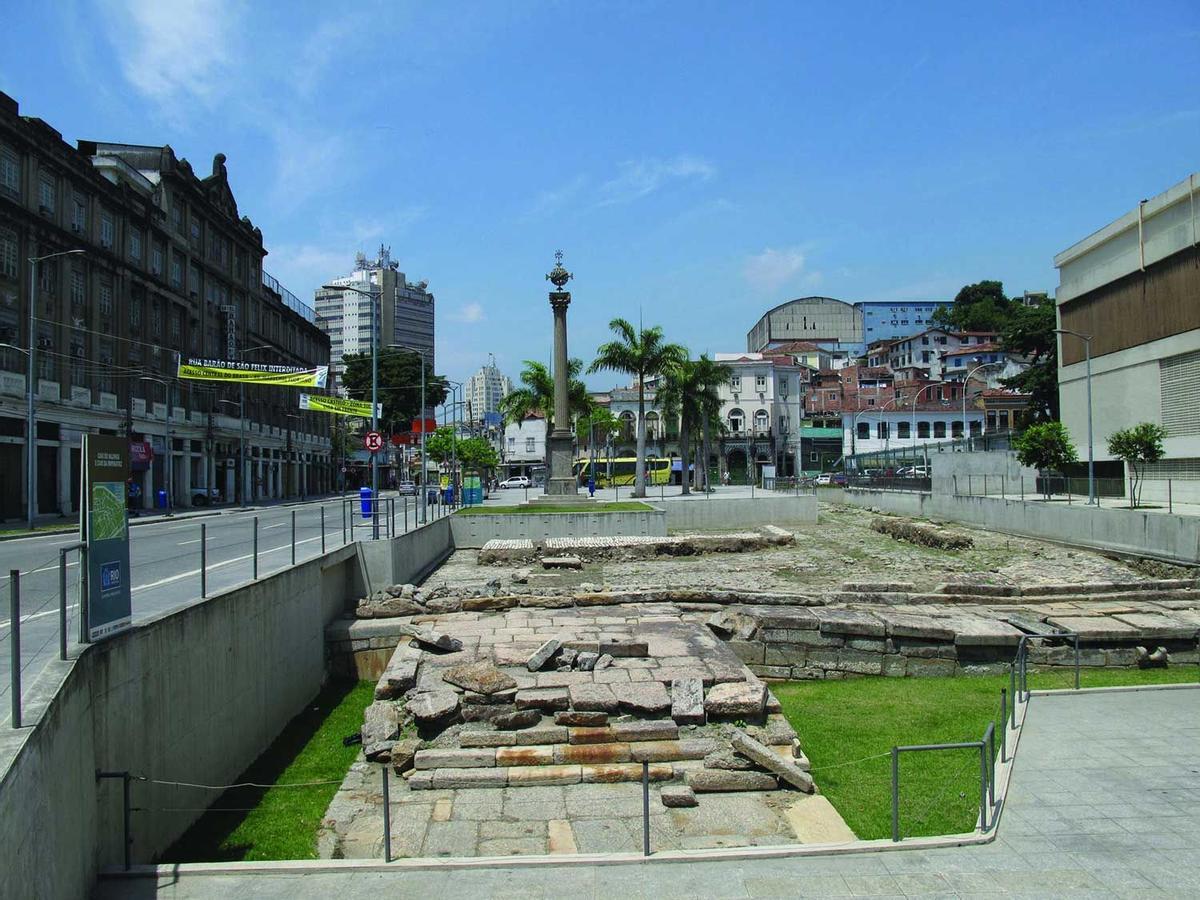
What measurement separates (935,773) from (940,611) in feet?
24.0

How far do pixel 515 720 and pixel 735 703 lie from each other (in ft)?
8.00

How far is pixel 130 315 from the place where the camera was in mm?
42719

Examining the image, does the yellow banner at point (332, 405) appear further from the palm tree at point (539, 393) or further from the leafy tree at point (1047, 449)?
the leafy tree at point (1047, 449)

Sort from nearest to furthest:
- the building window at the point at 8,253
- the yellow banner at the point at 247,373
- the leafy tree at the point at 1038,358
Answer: the building window at the point at 8,253 → the yellow banner at the point at 247,373 → the leafy tree at the point at 1038,358

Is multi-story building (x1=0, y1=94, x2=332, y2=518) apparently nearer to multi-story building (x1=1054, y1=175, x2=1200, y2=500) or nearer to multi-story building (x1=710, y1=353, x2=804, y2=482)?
multi-story building (x1=1054, y1=175, x2=1200, y2=500)

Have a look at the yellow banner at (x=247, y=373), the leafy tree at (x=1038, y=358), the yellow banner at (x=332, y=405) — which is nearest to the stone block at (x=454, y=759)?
the yellow banner at (x=247, y=373)

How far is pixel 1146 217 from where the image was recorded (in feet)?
119

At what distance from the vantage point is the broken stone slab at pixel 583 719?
9250mm

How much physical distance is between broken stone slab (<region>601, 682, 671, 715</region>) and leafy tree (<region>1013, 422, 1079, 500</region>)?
3350cm

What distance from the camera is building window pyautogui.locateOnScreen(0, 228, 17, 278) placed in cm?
3331

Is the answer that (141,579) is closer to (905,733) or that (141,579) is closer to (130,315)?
(905,733)

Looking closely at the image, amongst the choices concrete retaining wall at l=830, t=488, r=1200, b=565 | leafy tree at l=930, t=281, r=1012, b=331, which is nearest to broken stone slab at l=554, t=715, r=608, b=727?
concrete retaining wall at l=830, t=488, r=1200, b=565

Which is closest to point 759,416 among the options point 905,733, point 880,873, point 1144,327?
point 1144,327

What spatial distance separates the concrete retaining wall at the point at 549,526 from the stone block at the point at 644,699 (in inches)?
895
